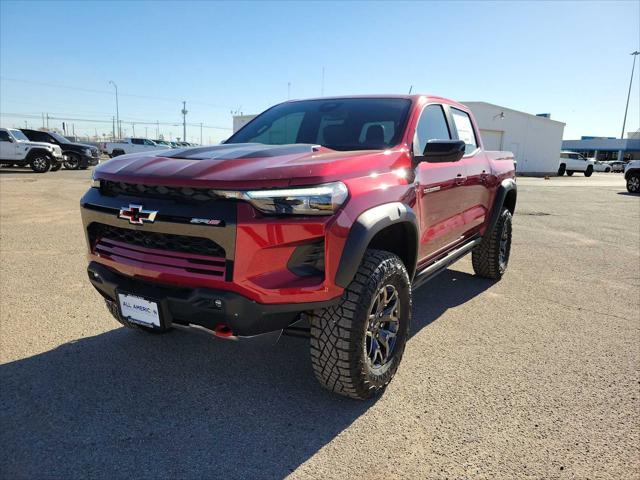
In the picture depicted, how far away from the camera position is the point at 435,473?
7.15 ft

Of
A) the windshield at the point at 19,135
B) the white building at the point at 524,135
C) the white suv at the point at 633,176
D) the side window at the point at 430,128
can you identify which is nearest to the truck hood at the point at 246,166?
the side window at the point at 430,128

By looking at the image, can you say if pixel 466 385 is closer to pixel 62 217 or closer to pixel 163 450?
A: pixel 163 450

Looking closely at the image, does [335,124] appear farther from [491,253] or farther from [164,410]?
[491,253]

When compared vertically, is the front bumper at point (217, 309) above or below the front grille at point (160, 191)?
below

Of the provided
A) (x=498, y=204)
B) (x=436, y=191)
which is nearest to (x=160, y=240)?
(x=436, y=191)

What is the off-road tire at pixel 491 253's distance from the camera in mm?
5152

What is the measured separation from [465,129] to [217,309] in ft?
11.3

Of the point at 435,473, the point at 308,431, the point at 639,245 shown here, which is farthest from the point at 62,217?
the point at 639,245

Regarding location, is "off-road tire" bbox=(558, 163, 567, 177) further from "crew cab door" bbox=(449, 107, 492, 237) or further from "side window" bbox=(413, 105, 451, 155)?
"side window" bbox=(413, 105, 451, 155)

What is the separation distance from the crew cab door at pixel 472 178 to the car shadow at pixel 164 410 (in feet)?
6.44

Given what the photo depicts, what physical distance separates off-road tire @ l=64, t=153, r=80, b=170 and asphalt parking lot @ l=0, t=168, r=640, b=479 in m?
19.8

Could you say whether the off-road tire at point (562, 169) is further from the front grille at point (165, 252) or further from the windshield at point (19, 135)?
the front grille at point (165, 252)

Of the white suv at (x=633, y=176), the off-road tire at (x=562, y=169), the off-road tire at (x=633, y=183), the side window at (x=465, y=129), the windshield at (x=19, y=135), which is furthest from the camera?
the off-road tire at (x=562, y=169)

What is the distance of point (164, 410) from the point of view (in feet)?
8.61
